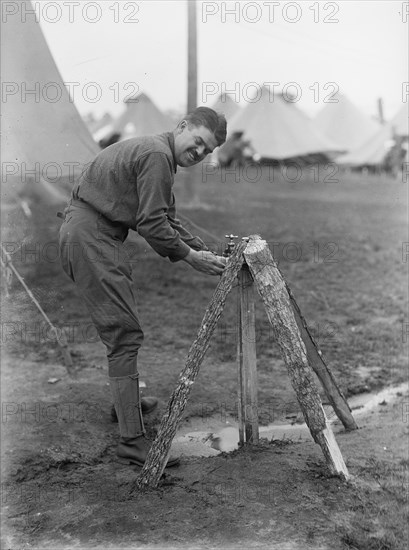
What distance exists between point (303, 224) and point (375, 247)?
2.44m

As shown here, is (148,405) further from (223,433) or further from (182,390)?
(182,390)

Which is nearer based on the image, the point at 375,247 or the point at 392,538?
the point at 392,538

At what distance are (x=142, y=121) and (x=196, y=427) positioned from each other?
83.5 ft

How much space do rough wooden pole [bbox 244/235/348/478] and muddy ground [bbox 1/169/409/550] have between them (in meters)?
0.21

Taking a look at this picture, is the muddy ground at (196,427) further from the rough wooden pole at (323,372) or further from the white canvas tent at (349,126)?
the white canvas tent at (349,126)

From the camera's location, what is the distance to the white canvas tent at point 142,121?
2742 centimetres

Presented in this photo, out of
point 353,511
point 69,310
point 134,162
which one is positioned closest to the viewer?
point 353,511

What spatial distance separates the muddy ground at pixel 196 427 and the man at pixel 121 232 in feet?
1.42

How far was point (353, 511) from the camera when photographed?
10.5 ft

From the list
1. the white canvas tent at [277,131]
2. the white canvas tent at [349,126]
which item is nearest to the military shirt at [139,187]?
the white canvas tent at [277,131]

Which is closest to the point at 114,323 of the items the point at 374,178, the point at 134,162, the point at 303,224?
the point at 134,162

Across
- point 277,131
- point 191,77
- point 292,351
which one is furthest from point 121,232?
point 277,131

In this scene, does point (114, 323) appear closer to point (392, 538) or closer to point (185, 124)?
point (185, 124)

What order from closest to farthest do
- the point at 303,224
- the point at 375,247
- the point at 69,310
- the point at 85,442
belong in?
1. the point at 85,442
2. the point at 69,310
3. the point at 375,247
4. the point at 303,224
